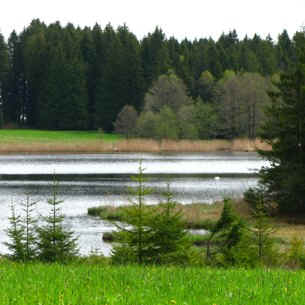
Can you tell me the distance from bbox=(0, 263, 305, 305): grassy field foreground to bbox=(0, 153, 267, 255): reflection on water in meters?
12.4

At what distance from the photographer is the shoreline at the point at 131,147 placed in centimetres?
8990

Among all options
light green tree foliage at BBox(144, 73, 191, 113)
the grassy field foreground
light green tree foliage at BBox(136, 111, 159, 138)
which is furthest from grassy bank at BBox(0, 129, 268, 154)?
the grassy field foreground

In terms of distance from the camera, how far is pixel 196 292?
970cm

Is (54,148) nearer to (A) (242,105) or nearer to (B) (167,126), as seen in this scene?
(B) (167,126)

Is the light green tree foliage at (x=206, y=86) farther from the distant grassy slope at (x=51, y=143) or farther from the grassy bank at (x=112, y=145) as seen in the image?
the grassy bank at (x=112, y=145)

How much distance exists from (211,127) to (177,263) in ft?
294

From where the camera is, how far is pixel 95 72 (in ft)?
421

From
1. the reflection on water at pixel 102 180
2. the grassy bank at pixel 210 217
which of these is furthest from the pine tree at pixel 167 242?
the grassy bank at pixel 210 217

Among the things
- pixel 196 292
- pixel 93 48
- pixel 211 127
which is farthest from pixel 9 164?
pixel 196 292

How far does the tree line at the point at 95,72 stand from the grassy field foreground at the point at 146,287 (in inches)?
3952

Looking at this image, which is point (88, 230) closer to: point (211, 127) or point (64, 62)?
point (211, 127)

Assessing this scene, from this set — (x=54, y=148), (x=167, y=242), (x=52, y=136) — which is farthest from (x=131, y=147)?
(x=167, y=242)

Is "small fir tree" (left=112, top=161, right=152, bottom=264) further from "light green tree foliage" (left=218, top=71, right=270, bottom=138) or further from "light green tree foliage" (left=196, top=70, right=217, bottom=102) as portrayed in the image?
"light green tree foliage" (left=196, top=70, right=217, bottom=102)

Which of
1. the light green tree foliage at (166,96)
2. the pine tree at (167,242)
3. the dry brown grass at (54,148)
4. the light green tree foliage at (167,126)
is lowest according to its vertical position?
the dry brown grass at (54,148)
